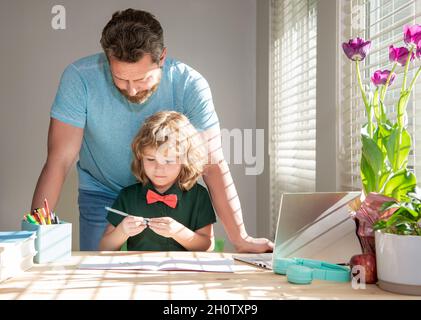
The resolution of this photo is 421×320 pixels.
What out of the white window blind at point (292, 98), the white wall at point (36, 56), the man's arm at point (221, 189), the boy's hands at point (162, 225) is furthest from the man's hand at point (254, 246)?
the white wall at point (36, 56)

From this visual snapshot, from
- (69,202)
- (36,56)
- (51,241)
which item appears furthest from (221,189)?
(36,56)

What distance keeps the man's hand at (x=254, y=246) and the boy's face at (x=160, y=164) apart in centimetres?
41

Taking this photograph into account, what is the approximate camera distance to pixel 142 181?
1.89 meters

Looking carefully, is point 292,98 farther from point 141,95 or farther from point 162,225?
point 162,225

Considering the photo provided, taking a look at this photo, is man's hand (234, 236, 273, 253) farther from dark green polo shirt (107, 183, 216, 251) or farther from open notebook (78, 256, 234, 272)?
dark green polo shirt (107, 183, 216, 251)

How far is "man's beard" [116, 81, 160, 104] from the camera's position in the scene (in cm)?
186

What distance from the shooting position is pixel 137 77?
1716 millimetres

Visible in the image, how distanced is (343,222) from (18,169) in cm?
277

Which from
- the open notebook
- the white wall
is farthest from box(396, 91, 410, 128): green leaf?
the white wall

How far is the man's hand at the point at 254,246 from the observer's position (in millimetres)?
1481

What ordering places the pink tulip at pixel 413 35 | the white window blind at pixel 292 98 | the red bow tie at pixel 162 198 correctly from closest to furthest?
1. the pink tulip at pixel 413 35
2. the red bow tie at pixel 162 198
3. the white window blind at pixel 292 98

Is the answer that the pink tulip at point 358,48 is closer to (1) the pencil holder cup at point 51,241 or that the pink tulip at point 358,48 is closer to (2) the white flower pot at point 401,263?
(2) the white flower pot at point 401,263

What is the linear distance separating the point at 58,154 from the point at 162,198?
379mm
